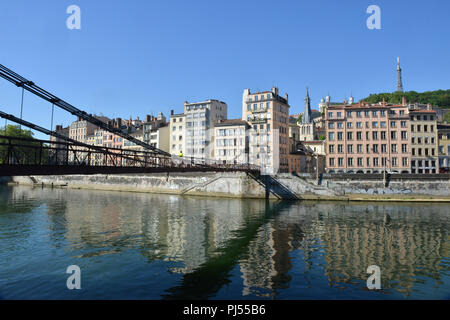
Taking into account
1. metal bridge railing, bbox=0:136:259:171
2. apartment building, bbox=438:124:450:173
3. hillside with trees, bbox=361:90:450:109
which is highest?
hillside with trees, bbox=361:90:450:109

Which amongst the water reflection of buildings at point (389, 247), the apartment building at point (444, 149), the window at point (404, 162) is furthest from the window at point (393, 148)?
the water reflection of buildings at point (389, 247)

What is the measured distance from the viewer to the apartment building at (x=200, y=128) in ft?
262

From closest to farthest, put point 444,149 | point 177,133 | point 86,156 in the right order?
point 86,156
point 444,149
point 177,133

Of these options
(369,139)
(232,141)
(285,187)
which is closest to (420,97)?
(369,139)

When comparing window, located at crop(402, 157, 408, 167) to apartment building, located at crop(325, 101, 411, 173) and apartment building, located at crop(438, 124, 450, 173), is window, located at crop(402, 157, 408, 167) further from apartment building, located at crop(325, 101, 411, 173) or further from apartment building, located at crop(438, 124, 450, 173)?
apartment building, located at crop(438, 124, 450, 173)

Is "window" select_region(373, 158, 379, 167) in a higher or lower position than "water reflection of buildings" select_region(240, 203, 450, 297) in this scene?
higher

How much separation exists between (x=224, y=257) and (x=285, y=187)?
39.4 m

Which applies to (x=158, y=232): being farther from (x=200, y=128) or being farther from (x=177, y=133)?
(x=177, y=133)

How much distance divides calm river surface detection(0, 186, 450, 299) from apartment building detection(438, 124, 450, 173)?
44344 mm

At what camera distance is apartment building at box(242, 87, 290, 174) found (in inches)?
2815

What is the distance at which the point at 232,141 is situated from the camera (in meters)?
74.4

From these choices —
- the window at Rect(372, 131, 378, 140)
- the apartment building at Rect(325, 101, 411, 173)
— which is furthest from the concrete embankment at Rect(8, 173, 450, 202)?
the window at Rect(372, 131, 378, 140)
